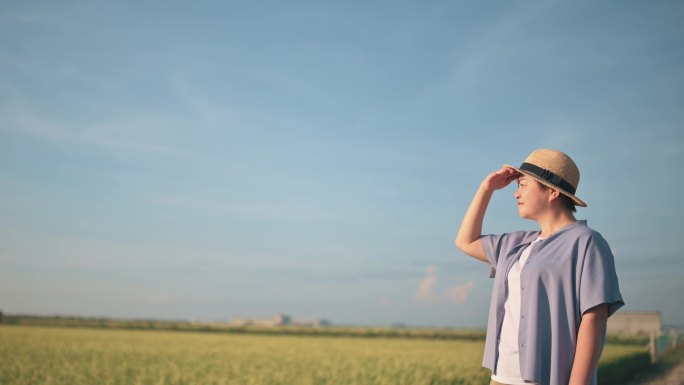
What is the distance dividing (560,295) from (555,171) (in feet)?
1.89

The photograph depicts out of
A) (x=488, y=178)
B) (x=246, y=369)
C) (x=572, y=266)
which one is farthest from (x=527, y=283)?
(x=246, y=369)

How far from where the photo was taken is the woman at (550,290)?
8.84 feet

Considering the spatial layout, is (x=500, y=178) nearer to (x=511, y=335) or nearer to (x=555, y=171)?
(x=555, y=171)

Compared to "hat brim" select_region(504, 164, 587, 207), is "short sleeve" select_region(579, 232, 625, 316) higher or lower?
lower

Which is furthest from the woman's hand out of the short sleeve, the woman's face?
the short sleeve

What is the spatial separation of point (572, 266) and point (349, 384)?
819cm

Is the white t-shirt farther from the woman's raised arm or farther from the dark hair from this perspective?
the woman's raised arm

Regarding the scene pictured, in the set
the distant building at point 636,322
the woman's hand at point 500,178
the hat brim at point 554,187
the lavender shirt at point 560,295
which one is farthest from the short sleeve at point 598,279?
the distant building at point 636,322

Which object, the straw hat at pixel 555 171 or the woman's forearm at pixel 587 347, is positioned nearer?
the woman's forearm at pixel 587 347

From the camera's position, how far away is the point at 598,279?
2.68 metres

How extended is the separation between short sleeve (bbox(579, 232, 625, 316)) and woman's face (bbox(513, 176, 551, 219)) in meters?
0.32

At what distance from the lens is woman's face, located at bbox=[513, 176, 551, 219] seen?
3004 mm

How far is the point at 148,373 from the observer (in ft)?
41.1

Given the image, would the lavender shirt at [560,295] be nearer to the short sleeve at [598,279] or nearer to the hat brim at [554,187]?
the short sleeve at [598,279]
